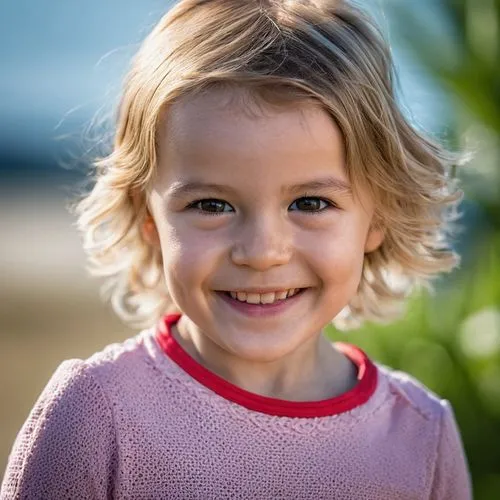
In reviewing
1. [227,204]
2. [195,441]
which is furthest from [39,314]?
[227,204]

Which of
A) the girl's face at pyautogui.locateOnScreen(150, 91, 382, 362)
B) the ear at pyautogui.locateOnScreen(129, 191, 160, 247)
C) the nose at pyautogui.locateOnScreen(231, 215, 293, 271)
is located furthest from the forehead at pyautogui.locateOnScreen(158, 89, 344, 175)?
the ear at pyautogui.locateOnScreen(129, 191, 160, 247)

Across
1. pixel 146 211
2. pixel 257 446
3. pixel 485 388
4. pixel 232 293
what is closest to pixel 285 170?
pixel 232 293

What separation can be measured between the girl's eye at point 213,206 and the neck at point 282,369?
346 mm

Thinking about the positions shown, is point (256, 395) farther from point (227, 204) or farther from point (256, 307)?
point (227, 204)

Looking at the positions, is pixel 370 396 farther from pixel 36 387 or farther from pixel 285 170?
pixel 36 387

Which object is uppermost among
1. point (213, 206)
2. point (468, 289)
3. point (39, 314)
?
point (39, 314)

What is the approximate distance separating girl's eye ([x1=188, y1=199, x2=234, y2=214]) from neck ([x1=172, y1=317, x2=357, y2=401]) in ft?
1.14

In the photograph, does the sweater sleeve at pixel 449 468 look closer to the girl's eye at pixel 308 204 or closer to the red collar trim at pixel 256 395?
the red collar trim at pixel 256 395

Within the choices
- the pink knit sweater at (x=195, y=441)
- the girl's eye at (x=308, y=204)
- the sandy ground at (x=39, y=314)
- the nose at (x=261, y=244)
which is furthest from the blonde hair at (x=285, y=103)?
the sandy ground at (x=39, y=314)

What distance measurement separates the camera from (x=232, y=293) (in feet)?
7.25

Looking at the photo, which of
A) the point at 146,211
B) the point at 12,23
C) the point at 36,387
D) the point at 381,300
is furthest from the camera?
the point at 12,23

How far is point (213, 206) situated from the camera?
7.09ft

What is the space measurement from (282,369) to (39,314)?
519 cm

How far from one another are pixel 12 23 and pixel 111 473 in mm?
11739
